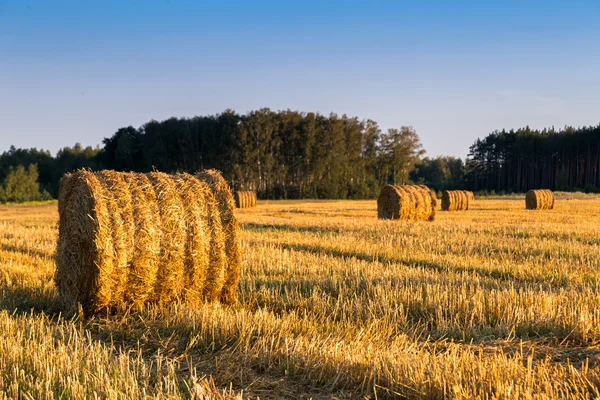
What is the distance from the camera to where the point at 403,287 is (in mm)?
6590

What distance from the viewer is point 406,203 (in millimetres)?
18609

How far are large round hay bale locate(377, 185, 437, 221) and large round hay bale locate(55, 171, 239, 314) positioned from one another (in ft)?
40.5

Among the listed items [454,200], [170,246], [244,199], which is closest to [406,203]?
[454,200]

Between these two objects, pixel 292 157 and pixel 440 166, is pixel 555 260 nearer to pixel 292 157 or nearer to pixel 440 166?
pixel 292 157

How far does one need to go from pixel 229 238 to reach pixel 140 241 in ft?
3.51

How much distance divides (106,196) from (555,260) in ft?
22.8

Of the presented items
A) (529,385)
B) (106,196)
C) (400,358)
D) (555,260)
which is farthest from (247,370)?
(555,260)

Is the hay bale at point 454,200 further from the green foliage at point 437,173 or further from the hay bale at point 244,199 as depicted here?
the green foliage at point 437,173

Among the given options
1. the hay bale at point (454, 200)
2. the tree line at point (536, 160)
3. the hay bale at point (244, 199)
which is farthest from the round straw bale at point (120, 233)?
the tree line at point (536, 160)

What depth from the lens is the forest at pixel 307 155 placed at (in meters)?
53.3

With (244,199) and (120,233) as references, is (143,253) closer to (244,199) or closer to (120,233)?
(120,233)

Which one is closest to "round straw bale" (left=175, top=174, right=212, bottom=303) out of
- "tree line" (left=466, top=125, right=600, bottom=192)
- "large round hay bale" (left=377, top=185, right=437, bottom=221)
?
"large round hay bale" (left=377, top=185, right=437, bottom=221)

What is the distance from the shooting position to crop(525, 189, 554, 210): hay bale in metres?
28.5

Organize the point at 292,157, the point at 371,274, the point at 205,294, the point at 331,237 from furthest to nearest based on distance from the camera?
the point at 292,157 → the point at 331,237 → the point at 371,274 → the point at 205,294
